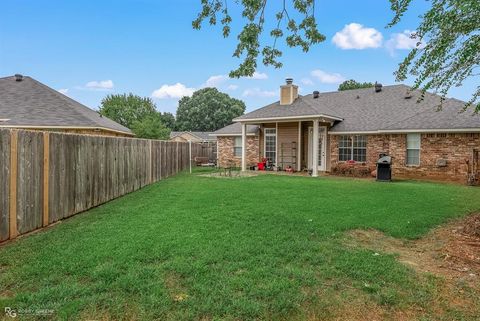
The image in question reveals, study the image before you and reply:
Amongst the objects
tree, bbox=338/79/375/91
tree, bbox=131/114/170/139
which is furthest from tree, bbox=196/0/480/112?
tree, bbox=338/79/375/91

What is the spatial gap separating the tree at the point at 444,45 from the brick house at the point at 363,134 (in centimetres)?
731

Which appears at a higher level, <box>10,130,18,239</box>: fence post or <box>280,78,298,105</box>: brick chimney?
<box>280,78,298,105</box>: brick chimney

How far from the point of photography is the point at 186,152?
20.2 m

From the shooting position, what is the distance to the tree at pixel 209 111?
67375 mm

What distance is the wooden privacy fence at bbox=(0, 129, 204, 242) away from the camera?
5.07 m

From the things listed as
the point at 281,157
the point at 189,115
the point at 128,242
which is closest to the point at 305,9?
the point at 128,242

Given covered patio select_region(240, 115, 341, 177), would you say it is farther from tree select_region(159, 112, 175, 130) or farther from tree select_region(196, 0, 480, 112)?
tree select_region(159, 112, 175, 130)

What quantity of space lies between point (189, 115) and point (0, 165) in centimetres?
6477

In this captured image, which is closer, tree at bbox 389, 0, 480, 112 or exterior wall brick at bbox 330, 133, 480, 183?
tree at bbox 389, 0, 480, 112

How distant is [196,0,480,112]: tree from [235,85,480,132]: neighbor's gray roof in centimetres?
945

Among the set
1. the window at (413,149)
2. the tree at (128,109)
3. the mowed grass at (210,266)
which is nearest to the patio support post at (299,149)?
the window at (413,149)

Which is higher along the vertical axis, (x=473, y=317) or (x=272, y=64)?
(x=272, y=64)

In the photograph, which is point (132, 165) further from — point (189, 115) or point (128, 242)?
point (189, 115)

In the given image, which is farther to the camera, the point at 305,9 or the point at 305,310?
the point at 305,9
